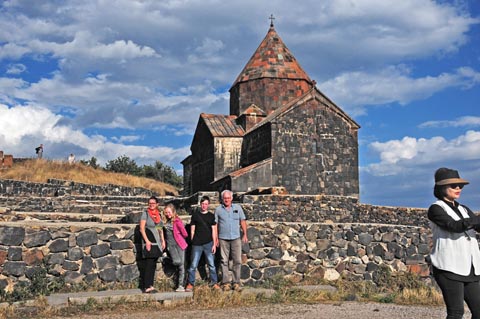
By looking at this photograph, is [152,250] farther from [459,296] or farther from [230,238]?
[459,296]

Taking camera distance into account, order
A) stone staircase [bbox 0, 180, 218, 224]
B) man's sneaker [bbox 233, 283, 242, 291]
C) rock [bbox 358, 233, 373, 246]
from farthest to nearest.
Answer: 1. stone staircase [bbox 0, 180, 218, 224]
2. rock [bbox 358, 233, 373, 246]
3. man's sneaker [bbox 233, 283, 242, 291]

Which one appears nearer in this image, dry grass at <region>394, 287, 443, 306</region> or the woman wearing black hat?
the woman wearing black hat

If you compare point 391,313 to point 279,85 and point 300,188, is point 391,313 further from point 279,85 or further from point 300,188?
point 279,85

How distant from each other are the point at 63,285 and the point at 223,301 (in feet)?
6.58

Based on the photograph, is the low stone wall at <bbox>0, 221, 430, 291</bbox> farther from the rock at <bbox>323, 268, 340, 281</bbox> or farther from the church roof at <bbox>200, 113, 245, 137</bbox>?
the church roof at <bbox>200, 113, 245, 137</bbox>

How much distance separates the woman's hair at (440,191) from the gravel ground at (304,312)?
2226 millimetres

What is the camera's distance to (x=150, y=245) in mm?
6426

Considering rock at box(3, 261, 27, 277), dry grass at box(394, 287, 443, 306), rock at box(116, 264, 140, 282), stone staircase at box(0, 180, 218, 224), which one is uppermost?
stone staircase at box(0, 180, 218, 224)

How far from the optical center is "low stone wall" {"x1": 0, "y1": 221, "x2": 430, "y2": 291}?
242 inches

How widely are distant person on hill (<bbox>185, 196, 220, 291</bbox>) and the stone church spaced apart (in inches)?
366

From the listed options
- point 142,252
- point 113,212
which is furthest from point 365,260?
point 113,212

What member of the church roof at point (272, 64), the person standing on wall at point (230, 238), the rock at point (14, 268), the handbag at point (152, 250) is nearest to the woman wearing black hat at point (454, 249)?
the person standing on wall at point (230, 238)

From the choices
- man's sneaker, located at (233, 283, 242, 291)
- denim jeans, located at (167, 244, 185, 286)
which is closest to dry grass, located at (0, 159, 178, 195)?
denim jeans, located at (167, 244, 185, 286)

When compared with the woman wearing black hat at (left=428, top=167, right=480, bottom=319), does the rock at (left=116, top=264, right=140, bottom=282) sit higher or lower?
lower
